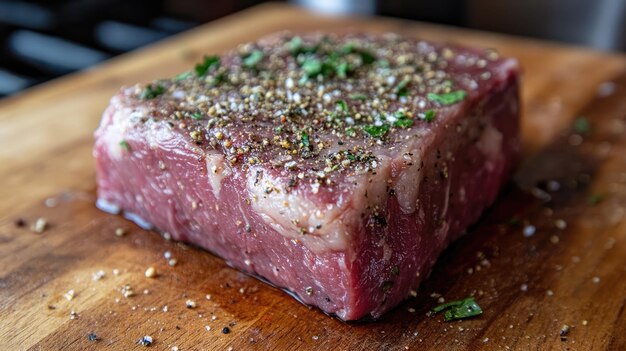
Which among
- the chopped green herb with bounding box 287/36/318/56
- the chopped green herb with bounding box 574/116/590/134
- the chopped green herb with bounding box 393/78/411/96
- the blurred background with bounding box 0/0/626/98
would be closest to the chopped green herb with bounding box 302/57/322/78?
the chopped green herb with bounding box 287/36/318/56

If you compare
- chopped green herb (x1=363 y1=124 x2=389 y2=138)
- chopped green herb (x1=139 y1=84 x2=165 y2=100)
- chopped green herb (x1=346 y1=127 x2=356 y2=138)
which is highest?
chopped green herb (x1=139 y1=84 x2=165 y2=100)

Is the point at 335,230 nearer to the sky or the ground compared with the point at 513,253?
nearer to the sky

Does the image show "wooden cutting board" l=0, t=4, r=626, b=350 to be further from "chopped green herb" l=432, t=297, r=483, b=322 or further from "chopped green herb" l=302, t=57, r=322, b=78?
"chopped green herb" l=302, t=57, r=322, b=78

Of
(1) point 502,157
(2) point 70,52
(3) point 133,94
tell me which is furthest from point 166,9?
(1) point 502,157

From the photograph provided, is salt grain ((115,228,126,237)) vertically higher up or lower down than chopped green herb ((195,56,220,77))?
lower down

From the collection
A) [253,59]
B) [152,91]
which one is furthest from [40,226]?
[253,59]

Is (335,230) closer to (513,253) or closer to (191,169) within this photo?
(191,169)

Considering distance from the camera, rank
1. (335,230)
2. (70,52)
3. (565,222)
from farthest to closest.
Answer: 1. (70,52)
2. (565,222)
3. (335,230)

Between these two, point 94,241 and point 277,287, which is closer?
point 277,287
